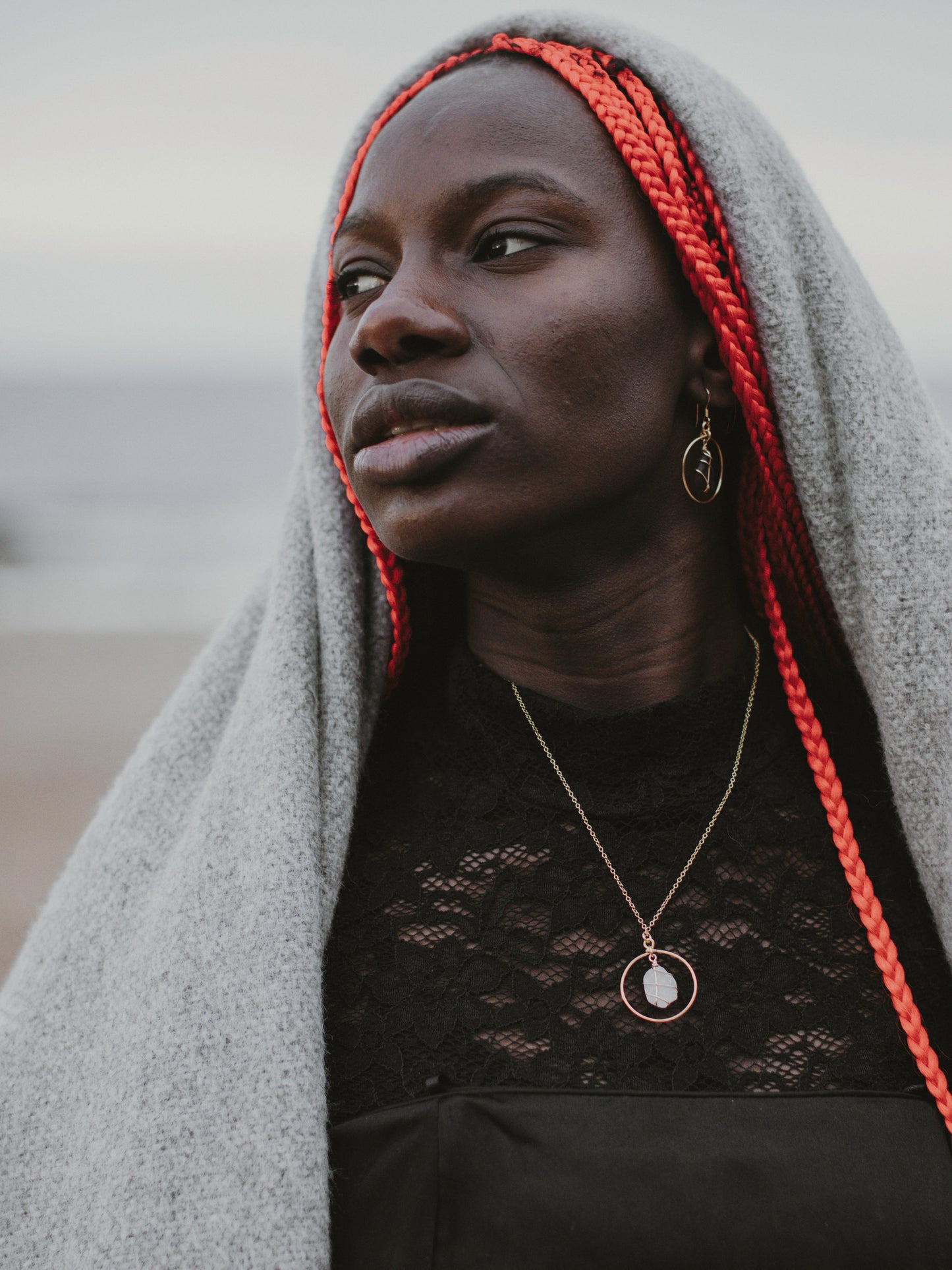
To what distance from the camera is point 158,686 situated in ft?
28.8

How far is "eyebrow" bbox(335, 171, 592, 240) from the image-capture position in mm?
1596

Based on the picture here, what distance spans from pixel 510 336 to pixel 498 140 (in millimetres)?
328

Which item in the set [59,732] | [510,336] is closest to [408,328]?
[510,336]

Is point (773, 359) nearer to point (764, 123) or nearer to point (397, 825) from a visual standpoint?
point (764, 123)

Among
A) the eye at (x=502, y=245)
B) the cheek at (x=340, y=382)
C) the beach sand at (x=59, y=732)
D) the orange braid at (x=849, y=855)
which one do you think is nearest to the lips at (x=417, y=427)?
the cheek at (x=340, y=382)

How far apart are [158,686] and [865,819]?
A: 7649mm

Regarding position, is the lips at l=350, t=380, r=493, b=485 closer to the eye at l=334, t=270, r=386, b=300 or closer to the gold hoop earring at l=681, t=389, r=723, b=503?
the eye at l=334, t=270, r=386, b=300

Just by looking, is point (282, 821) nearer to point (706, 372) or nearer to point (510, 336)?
point (510, 336)

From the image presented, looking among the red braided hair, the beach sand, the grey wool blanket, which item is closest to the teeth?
the red braided hair

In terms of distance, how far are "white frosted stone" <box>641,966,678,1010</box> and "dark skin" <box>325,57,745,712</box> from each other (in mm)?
424

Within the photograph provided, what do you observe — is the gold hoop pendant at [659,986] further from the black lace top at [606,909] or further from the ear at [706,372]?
the ear at [706,372]

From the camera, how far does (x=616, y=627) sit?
1786 millimetres

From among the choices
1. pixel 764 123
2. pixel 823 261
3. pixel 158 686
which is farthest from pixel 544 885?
pixel 158 686

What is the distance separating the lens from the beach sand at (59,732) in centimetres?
533
